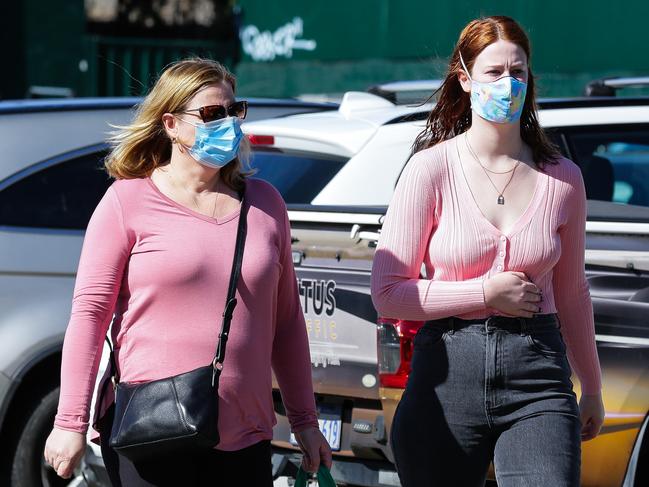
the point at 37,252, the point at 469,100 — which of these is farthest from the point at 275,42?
the point at 469,100

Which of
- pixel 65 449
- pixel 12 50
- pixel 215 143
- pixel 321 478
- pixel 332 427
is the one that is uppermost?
pixel 12 50

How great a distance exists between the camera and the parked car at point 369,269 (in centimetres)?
390

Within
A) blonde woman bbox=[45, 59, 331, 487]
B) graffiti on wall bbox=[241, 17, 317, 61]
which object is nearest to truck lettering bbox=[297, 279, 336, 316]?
blonde woman bbox=[45, 59, 331, 487]

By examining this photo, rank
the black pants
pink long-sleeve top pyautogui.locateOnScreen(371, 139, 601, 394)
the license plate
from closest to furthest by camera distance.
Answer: the black pants → pink long-sleeve top pyautogui.locateOnScreen(371, 139, 601, 394) → the license plate

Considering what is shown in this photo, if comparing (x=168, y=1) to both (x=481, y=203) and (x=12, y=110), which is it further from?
(x=481, y=203)

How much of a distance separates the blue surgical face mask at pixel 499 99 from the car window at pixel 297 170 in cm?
159

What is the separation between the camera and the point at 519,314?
316 cm

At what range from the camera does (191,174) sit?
10.8 ft

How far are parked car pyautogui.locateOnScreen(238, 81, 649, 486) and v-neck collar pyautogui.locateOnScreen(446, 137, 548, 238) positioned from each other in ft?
2.42

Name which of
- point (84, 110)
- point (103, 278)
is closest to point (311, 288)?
point (103, 278)

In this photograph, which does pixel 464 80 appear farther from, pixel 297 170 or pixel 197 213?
pixel 297 170

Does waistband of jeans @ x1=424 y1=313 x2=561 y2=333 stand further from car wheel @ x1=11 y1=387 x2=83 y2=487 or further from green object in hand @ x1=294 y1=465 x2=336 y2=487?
car wheel @ x1=11 y1=387 x2=83 y2=487

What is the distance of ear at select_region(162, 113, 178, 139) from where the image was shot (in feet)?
10.8

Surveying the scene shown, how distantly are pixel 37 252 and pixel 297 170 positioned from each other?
1.46 meters
